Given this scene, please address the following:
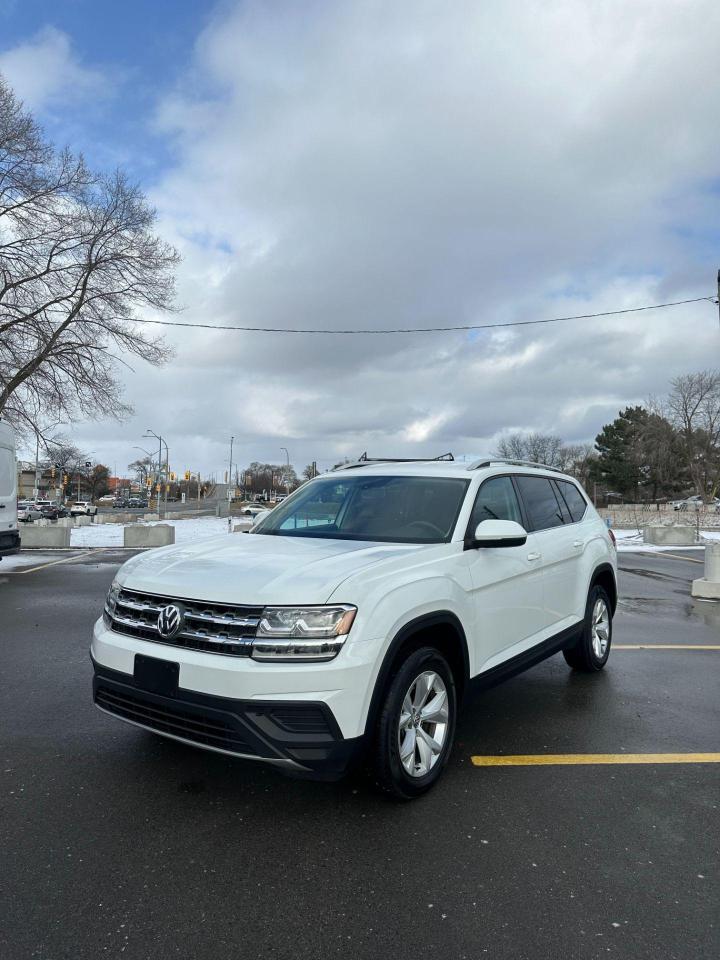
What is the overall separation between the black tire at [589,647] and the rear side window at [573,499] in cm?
62

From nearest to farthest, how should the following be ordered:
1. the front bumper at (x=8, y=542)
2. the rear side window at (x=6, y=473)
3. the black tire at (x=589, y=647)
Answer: the black tire at (x=589, y=647) < the front bumper at (x=8, y=542) < the rear side window at (x=6, y=473)

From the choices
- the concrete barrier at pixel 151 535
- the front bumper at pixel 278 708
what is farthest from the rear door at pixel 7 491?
the front bumper at pixel 278 708

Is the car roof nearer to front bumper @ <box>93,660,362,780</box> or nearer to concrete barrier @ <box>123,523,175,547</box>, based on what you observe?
front bumper @ <box>93,660,362,780</box>

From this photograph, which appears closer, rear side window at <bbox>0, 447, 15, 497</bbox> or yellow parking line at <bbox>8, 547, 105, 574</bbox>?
rear side window at <bbox>0, 447, 15, 497</bbox>

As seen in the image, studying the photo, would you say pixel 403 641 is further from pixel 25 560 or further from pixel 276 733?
pixel 25 560

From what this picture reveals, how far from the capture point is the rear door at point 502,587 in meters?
3.73

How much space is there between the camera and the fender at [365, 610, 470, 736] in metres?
2.92

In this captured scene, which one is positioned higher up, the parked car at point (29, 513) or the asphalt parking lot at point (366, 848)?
the asphalt parking lot at point (366, 848)

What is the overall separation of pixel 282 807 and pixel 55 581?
32.2 feet

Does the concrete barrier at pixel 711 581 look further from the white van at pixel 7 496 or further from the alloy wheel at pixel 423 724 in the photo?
the white van at pixel 7 496

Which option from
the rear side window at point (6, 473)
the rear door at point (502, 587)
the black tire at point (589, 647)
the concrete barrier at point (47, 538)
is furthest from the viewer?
the concrete barrier at point (47, 538)

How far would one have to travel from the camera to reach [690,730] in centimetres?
425

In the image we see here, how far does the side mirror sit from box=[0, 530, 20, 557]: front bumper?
37.1 feet

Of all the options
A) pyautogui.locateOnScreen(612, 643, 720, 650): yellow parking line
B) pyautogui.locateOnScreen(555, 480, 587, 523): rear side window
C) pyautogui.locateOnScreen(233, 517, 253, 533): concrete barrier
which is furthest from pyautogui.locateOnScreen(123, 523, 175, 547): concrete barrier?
pyautogui.locateOnScreen(555, 480, 587, 523): rear side window
